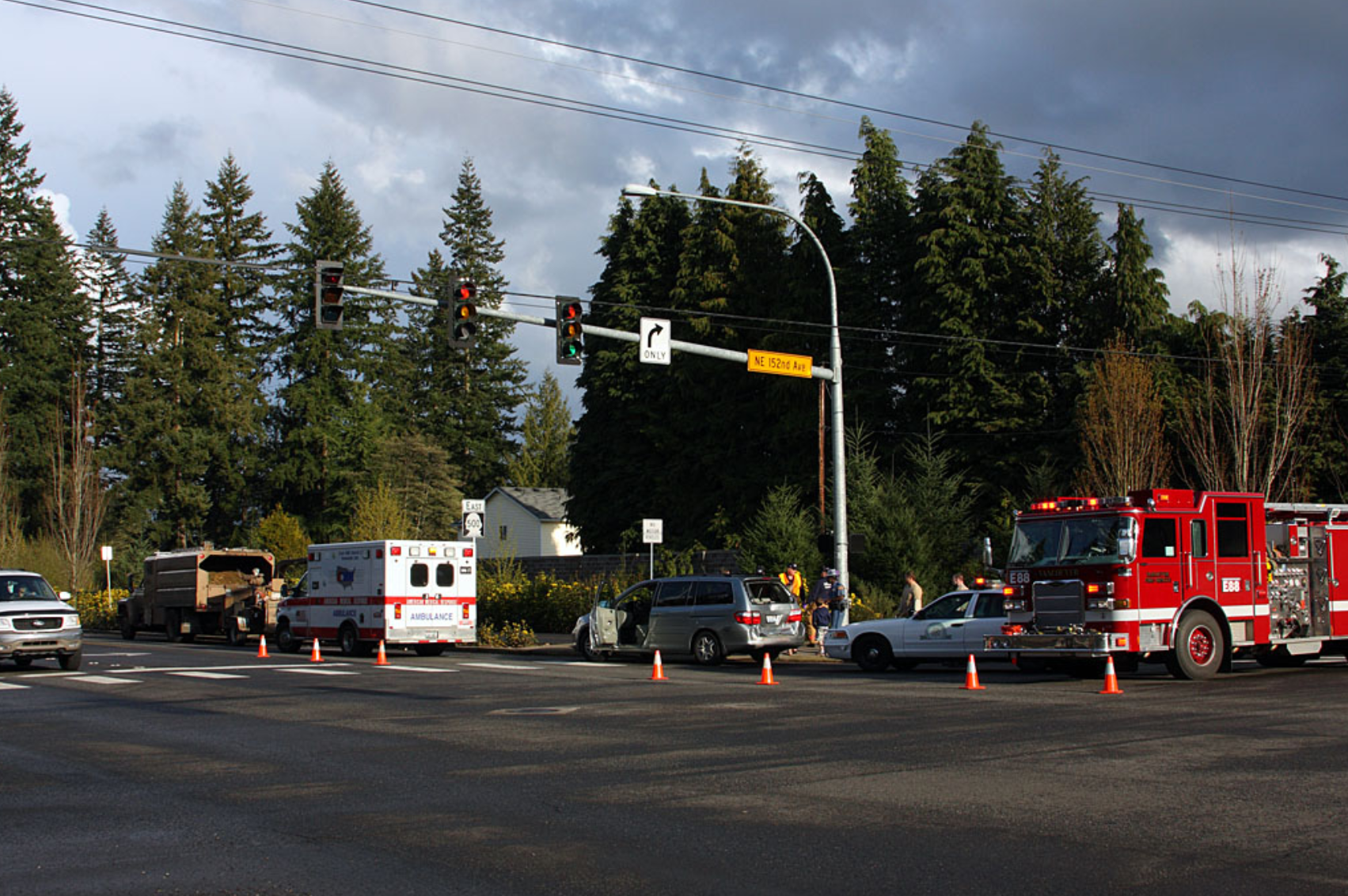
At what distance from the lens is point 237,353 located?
7650 cm

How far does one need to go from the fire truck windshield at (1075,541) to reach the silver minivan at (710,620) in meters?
5.59

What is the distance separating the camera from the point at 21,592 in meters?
23.1

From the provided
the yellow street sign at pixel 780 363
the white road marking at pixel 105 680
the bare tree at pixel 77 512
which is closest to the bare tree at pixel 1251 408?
the yellow street sign at pixel 780 363

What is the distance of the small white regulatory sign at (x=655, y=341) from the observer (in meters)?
23.7

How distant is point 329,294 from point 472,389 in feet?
A: 203

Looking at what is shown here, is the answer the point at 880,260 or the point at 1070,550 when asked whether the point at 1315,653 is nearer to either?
the point at 1070,550

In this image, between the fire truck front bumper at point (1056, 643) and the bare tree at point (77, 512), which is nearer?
the fire truck front bumper at point (1056, 643)

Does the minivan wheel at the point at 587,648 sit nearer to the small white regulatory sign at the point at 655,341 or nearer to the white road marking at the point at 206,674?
the small white regulatory sign at the point at 655,341

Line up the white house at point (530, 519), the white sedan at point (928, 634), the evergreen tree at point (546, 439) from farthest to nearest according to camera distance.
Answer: the evergreen tree at point (546, 439), the white house at point (530, 519), the white sedan at point (928, 634)

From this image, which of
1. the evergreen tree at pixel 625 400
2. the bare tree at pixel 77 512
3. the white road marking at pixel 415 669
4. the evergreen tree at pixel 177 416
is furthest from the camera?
the evergreen tree at pixel 177 416

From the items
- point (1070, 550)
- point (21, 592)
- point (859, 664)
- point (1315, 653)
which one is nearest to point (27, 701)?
point (21, 592)

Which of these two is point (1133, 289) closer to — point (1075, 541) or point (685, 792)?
point (1075, 541)

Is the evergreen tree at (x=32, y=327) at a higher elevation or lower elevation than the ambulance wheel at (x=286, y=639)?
higher

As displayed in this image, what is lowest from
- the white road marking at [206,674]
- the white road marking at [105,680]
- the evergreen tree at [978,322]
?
the white road marking at [206,674]
